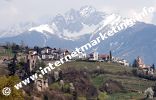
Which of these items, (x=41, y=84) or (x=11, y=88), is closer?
(x=11, y=88)

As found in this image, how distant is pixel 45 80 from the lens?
181 meters

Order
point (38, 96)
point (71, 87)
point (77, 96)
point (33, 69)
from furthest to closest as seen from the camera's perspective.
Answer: point (33, 69)
point (71, 87)
point (77, 96)
point (38, 96)

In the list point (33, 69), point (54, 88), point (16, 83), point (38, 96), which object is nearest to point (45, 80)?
point (54, 88)

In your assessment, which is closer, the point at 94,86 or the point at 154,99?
the point at 154,99

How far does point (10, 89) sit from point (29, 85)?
279ft

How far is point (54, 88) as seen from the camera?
179375 millimetres

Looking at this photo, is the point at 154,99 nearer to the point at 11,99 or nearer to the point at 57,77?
the point at 57,77

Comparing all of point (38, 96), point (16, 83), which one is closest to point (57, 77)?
point (38, 96)

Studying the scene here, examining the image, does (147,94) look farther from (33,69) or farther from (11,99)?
(11,99)

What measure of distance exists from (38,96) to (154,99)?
145 feet

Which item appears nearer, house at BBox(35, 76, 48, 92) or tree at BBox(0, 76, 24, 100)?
tree at BBox(0, 76, 24, 100)

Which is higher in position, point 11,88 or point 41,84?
point 11,88

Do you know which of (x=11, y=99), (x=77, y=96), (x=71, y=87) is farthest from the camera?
(x=71, y=87)

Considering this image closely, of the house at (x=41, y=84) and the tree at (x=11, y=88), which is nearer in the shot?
the tree at (x=11, y=88)
